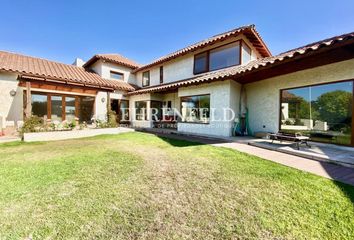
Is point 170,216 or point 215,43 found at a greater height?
point 215,43

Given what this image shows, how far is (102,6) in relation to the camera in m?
12.0

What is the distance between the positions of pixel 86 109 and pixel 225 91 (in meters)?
11.7

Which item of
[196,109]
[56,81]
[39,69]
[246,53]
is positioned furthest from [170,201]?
[39,69]

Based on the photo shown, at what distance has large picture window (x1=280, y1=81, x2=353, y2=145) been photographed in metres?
7.45

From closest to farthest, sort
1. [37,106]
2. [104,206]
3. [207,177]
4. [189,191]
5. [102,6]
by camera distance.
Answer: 1. [104,206]
2. [189,191]
3. [207,177]
4. [102,6]
5. [37,106]

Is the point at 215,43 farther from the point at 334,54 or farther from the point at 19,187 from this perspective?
the point at 19,187

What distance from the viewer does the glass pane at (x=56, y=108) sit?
531 inches

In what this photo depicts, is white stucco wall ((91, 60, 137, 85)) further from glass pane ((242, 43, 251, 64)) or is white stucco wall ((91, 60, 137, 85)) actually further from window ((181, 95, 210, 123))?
glass pane ((242, 43, 251, 64))

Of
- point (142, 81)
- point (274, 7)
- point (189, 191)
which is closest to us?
point (189, 191)

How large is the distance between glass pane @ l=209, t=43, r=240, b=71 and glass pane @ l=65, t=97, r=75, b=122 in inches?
446

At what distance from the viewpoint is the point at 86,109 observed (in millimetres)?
15211

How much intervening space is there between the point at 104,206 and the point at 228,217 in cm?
218

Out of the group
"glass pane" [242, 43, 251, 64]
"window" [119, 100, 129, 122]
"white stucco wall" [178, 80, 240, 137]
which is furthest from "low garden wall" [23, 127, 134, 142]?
"glass pane" [242, 43, 251, 64]

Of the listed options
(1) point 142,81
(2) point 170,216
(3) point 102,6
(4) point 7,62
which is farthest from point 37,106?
(2) point 170,216
